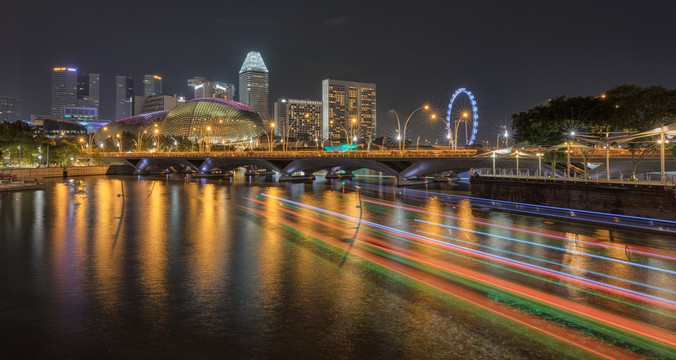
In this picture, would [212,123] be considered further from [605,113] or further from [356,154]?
Result: [605,113]

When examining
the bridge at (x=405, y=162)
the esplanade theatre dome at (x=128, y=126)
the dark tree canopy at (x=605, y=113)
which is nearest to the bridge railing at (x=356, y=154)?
the bridge at (x=405, y=162)

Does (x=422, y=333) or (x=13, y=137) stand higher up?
(x=13, y=137)

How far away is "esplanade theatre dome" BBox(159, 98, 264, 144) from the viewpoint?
148m

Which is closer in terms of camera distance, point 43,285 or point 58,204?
point 43,285

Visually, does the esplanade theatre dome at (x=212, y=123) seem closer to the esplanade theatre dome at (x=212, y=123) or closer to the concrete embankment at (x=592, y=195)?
the esplanade theatre dome at (x=212, y=123)

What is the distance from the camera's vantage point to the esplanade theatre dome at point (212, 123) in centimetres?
14812

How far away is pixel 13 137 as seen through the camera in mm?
76375

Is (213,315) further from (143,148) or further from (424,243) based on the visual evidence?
(143,148)

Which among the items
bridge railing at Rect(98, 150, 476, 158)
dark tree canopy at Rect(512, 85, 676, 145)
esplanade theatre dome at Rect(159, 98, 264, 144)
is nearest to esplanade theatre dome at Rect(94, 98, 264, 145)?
esplanade theatre dome at Rect(159, 98, 264, 144)

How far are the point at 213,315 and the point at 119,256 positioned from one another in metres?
7.21

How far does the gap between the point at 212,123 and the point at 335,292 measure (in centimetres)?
14531

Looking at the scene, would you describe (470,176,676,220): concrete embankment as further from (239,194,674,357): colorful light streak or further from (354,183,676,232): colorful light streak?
(239,194,674,357): colorful light streak

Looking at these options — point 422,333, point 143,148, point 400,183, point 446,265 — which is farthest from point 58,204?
point 143,148

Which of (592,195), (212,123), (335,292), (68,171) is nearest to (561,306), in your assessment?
(335,292)
